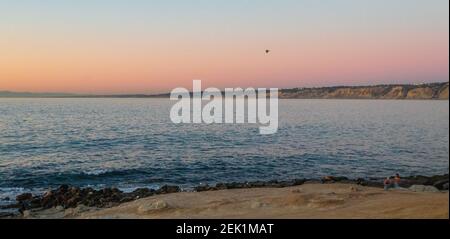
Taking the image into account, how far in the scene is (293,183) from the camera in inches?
1127

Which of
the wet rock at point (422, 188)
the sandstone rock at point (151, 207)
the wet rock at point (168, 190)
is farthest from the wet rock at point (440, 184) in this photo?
the sandstone rock at point (151, 207)

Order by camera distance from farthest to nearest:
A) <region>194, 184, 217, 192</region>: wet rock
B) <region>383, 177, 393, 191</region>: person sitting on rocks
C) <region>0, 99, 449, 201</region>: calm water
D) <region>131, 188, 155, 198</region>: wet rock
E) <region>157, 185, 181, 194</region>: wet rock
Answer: <region>0, 99, 449, 201</region>: calm water < <region>194, 184, 217, 192</region>: wet rock < <region>157, 185, 181, 194</region>: wet rock < <region>131, 188, 155, 198</region>: wet rock < <region>383, 177, 393, 191</region>: person sitting on rocks

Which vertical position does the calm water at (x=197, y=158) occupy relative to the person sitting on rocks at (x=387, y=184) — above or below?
below

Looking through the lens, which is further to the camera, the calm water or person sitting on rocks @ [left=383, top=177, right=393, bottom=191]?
the calm water

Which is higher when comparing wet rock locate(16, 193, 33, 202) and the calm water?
wet rock locate(16, 193, 33, 202)

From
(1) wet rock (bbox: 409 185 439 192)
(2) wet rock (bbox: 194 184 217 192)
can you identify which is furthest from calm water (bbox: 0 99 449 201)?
(1) wet rock (bbox: 409 185 439 192)

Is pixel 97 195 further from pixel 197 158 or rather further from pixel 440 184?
pixel 440 184

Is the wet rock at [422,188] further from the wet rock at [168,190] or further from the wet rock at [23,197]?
the wet rock at [23,197]

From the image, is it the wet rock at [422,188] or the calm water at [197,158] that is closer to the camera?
the wet rock at [422,188]

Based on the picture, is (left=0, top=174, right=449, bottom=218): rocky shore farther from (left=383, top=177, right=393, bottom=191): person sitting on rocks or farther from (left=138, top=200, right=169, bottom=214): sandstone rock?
(left=138, top=200, right=169, bottom=214): sandstone rock

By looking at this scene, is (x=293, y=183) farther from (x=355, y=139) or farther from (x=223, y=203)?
(x=355, y=139)

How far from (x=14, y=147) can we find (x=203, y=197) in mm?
33541
